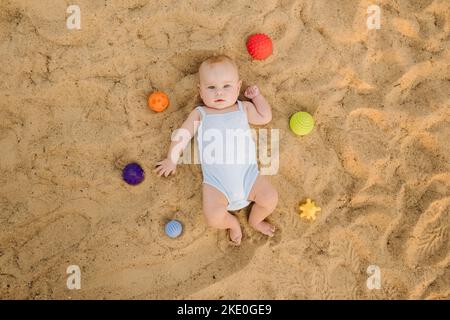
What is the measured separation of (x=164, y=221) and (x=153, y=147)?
48cm

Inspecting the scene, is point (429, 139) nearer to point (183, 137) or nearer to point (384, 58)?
point (384, 58)

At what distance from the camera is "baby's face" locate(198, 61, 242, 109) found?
3078 mm

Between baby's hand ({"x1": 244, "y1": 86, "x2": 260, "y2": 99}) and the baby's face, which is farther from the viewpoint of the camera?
baby's hand ({"x1": 244, "y1": 86, "x2": 260, "y2": 99})

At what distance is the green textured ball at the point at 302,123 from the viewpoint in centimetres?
321

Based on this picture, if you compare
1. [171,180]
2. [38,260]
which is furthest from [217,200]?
[38,260]

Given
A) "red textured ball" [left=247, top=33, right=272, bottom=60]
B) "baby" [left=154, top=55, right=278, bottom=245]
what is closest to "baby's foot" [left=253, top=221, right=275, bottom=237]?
"baby" [left=154, top=55, right=278, bottom=245]

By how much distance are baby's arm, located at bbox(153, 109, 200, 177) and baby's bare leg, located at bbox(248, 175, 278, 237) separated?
20.7 inches

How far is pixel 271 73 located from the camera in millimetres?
3324

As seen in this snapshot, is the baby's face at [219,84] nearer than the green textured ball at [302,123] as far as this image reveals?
Yes

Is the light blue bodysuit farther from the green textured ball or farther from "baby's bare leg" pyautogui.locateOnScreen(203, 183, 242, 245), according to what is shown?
the green textured ball

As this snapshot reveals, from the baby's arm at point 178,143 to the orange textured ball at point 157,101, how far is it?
180 mm

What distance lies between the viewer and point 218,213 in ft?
10.0

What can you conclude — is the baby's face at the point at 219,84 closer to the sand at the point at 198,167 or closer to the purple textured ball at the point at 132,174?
the sand at the point at 198,167

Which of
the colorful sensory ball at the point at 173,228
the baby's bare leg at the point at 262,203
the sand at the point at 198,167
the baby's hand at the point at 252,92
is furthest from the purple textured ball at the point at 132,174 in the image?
the baby's hand at the point at 252,92
